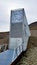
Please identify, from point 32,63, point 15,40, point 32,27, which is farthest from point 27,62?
point 32,27

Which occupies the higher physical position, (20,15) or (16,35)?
(20,15)

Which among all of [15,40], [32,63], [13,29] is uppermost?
[13,29]

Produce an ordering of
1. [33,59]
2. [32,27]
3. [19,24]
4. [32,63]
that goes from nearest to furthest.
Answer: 1. [32,63]
2. [33,59]
3. [19,24]
4. [32,27]

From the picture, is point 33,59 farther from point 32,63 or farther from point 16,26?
point 16,26

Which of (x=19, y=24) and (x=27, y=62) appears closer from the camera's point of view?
(x=27, y=62)

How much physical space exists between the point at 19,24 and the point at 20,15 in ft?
1.88

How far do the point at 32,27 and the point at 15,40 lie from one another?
12.5 metres

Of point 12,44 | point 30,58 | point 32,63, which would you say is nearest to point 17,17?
point 12,44

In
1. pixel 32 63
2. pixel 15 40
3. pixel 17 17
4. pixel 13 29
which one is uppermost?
pixel 17 17

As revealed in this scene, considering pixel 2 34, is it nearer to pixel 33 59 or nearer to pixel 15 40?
pixel 15 40

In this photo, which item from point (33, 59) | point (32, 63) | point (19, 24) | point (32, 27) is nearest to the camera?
point (32, 63)

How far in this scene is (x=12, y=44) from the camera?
977cm

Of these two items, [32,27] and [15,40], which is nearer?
[15,40]

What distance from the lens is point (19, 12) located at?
979cm
